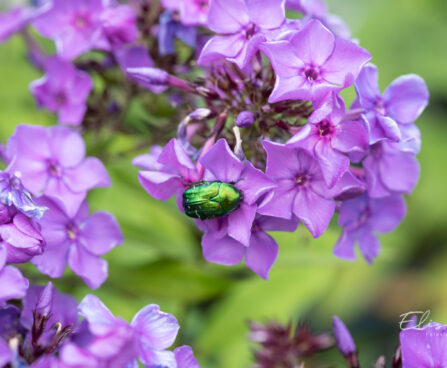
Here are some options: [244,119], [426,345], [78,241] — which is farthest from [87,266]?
[426,345]

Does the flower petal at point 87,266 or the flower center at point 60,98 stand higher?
the flower center at point 60,98

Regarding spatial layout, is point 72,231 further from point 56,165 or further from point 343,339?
Answer: point 343,339

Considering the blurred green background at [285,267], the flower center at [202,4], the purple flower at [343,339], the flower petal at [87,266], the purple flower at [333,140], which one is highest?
the purple flower at [333,140]

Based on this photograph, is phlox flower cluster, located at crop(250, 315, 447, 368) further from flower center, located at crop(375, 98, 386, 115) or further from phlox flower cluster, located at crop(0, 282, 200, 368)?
flower center, located at crop(375, 98, 386, 115)

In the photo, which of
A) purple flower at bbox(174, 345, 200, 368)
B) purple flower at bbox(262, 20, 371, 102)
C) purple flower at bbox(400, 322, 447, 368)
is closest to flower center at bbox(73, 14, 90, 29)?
purple flower at bbox(262, 20, 371, 102)

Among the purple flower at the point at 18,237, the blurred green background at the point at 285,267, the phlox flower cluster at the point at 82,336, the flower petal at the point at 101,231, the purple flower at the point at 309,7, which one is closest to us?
the phlox flower cluster at the point at 82,336

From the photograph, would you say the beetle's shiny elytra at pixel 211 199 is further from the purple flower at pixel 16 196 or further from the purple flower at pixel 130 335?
the purple flower at pixel 16 196

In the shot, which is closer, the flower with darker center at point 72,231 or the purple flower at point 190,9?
the flower with darker center at point 72,231

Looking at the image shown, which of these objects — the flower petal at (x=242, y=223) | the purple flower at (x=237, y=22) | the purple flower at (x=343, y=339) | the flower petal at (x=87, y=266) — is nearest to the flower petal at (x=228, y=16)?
the purple flower at (x=237, y=22)

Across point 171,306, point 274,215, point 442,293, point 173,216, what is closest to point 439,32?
point 442,293
